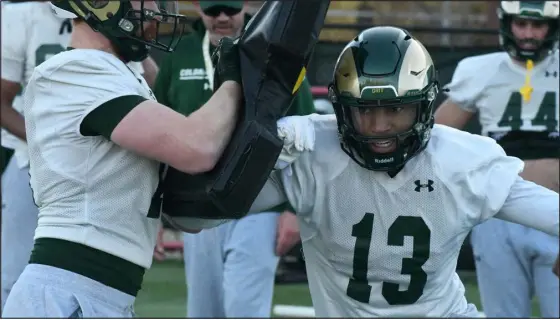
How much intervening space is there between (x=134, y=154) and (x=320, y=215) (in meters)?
0.68

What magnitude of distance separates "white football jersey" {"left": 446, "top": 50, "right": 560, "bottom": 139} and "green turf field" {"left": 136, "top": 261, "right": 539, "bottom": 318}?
2110 millimetres

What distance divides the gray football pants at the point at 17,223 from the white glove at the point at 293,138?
91.1 inches

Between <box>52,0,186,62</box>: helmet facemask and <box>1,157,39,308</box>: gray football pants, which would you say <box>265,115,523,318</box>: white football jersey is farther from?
<box>1,157,39,308</box>: gray football pants

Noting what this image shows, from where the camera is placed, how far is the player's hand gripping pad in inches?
123

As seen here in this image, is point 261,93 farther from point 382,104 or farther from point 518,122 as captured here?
point 518,122

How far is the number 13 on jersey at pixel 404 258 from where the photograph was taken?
3.59 m

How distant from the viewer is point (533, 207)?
3.51 meters

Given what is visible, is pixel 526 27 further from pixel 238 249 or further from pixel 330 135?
pixel 330 135

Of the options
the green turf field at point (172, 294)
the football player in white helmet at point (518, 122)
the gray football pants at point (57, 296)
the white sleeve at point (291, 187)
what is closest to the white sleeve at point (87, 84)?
the gray football pants at point (57, 296)

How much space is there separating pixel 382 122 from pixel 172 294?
15.7 ft

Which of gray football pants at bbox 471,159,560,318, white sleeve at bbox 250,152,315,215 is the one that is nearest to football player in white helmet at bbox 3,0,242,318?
white sleeve at bbox 250,152,315,215

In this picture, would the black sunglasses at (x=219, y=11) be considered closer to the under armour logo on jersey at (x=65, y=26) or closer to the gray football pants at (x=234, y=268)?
the under armour logo on jersey at (x=65, y=26)

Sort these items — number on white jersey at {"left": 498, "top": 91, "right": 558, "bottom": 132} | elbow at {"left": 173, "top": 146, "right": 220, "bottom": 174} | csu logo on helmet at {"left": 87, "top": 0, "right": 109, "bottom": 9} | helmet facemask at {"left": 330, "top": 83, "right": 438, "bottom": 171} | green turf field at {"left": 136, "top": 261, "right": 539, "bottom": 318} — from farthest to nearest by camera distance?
green turf field at {"left": 136, "top": 261, "right": 539, "bottom": 318}
number on white jersey at {"left": 498, "top": 91, "right": 558, "bottom": 132}
helmet facemask at {"left": 330, "top": 83, "right": 438, "bottom": 171}
csu logo on helmet at {"left": 87, "top": 0, "right": 109, "bottom": 9}
elbow at {"left": 173, "top": 146, "right": 220, "bottom": 174}

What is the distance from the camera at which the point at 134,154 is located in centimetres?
318
